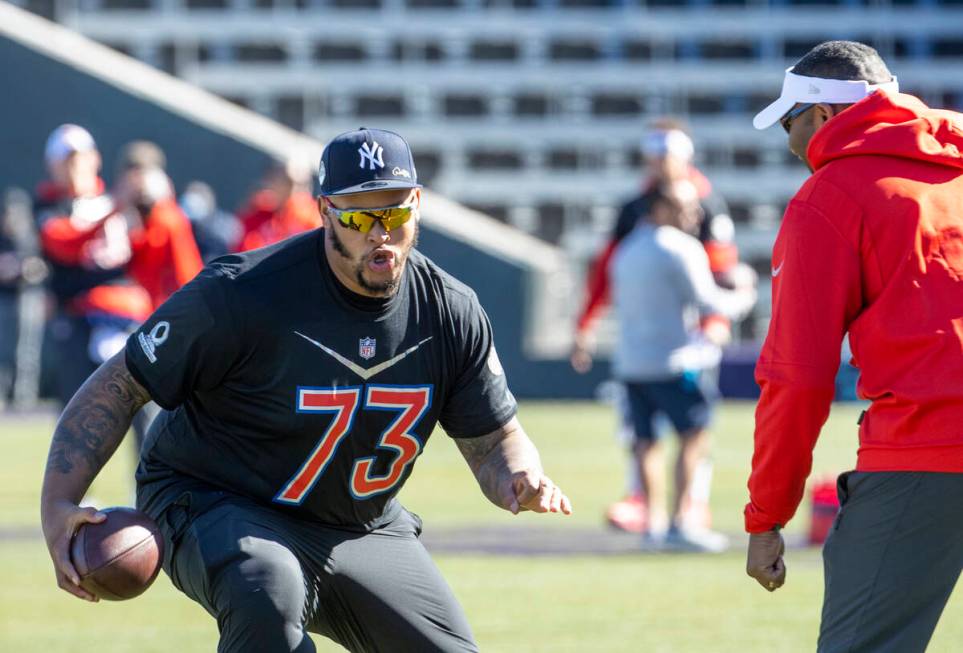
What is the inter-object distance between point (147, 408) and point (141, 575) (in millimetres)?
5642

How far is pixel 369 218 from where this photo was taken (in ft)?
17.6

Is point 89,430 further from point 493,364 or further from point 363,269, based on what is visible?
point 493,364

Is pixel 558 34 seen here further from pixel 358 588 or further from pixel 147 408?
pixel 358 588

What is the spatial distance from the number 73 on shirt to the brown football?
44 cm

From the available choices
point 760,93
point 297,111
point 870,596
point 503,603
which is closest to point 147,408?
point 503,603

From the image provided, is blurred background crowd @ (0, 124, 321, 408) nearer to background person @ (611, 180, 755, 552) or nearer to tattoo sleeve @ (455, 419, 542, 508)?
background person @ (611, 180, 755, 552)

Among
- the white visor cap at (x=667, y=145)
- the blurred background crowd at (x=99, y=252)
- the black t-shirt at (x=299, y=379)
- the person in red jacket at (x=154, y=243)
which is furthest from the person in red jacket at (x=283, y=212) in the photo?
the black t-shirt at (x=299, y=379)

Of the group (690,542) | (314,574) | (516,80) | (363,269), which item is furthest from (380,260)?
(516,80)

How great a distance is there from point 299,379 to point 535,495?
803 mm

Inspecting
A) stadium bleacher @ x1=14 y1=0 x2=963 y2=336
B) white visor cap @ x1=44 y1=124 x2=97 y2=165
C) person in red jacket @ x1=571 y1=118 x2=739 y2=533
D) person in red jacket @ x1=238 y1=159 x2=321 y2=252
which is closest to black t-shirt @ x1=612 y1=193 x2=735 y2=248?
person in red jacket @ x1=571 y1=118 x2=739 y2=533

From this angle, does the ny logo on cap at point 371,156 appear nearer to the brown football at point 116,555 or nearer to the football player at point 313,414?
the football player at point 313,414

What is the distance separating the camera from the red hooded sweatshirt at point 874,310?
15.5 ft

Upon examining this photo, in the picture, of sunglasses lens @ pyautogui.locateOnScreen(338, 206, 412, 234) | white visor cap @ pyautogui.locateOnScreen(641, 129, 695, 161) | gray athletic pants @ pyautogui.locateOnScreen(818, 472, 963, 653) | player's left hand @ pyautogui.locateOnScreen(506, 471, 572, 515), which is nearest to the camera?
gray athletic pants @ pyautogui.locateOnScreen(818, 472, 963, 653)

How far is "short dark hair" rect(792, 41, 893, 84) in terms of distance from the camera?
511 centimetres
